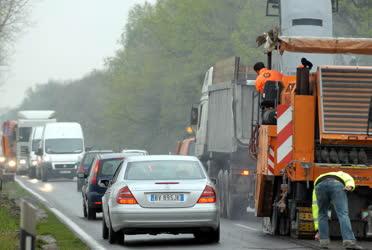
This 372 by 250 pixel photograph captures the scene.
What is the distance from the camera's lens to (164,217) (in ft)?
60.1

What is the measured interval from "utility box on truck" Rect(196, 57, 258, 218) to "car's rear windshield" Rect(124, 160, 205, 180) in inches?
276

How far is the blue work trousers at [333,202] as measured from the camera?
17.4 meters

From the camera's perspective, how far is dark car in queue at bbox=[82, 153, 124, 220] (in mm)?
26703

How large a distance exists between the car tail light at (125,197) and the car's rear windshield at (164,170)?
489 mm

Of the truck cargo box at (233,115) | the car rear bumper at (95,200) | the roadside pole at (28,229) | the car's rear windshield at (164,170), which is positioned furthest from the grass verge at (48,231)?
Answer: the roadside pole at (28,229)

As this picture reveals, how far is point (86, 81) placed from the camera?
655ft

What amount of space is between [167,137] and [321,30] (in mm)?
60571

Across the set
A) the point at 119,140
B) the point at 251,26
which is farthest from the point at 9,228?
the point at 119,140

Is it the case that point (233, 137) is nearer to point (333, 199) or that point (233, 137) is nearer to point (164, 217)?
point (164, 217)

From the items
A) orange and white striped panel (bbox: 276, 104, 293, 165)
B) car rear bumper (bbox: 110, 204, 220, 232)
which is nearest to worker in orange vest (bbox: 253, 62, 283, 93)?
orange and white striped panel (bbox: 276, 104, 293, 165)

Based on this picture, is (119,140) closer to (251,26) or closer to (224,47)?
(224,47)

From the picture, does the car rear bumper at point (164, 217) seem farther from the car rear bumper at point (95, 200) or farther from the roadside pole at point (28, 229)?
the roadside pole at point (28, 229)

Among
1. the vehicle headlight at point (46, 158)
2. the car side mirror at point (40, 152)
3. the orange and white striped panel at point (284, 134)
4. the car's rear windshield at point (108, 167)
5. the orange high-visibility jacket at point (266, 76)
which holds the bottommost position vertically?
the vehicle headlight at point (46, 158)

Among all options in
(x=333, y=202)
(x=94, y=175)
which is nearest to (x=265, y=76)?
(x=333, y=202)
